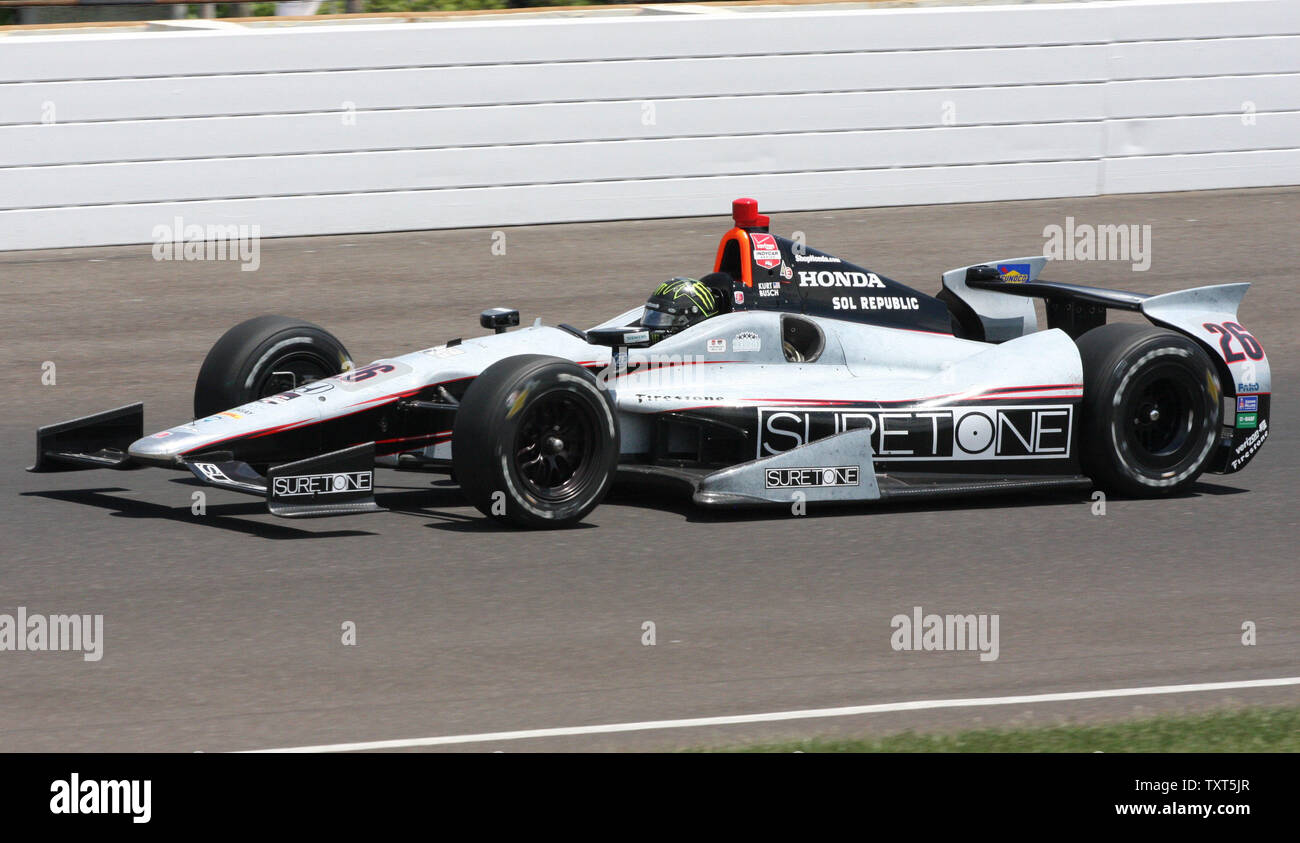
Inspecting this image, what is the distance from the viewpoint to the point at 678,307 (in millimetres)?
8961

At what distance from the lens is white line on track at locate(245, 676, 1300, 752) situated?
17.7ft

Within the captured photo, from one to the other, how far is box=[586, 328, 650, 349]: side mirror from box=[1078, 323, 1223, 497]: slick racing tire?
2.06m

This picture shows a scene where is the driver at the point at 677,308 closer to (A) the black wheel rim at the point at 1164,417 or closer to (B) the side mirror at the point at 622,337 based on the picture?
(B) the side mirror at the point at 622,337

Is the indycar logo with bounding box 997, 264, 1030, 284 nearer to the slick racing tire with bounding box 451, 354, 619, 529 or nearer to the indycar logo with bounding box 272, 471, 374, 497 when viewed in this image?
the slick racing tire with bounding box 451, 354, 619, 529

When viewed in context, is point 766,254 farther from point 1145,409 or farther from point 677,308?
point 1145,409

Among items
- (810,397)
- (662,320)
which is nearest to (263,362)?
(662,320)

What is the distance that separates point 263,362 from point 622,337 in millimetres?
1682

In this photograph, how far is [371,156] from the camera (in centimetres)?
1534

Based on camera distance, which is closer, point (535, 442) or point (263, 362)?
point (535, 442)

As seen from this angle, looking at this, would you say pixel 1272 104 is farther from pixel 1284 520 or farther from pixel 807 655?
pixel 807 655

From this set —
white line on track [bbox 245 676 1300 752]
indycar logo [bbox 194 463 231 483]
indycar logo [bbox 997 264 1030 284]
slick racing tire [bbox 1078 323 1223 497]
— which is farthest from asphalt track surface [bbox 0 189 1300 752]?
indycar logo [bbox 997 264 1030 284]

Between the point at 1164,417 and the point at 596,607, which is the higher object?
the point at 1164,417

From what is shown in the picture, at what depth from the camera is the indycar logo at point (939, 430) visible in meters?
8.57

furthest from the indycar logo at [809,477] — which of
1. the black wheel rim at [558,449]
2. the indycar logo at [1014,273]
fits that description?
the indycar logo at [1014,273]
